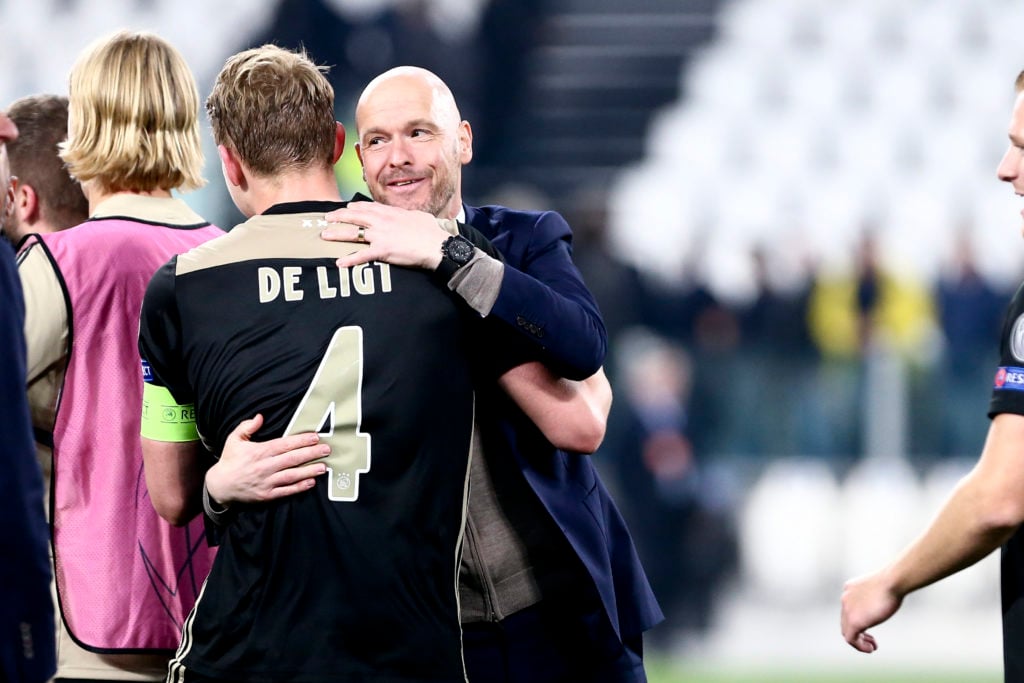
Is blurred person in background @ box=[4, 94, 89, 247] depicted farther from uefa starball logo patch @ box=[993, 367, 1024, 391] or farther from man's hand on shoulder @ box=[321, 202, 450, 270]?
uefa starball logo patch @ box=[993, 367, 1024, 391]

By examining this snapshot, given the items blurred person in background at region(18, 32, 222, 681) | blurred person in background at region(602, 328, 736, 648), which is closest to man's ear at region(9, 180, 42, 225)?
blurred person in background at region(18, 32, 222, 681)

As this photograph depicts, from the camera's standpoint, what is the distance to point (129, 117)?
2.73 metres

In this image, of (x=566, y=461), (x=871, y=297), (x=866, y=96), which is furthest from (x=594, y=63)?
(x=566, y=461)

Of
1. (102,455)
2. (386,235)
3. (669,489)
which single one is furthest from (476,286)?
(669,489)

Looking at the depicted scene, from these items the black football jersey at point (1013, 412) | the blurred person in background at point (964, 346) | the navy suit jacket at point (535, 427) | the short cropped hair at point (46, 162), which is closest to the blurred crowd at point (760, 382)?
the blurred person in background at point (964, 346)

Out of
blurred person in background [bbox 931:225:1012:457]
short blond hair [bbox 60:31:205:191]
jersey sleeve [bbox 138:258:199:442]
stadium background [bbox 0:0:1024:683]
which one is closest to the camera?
jersey sleeve [bbox 138:258:199:442]

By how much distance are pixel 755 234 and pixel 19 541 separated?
859 centimetres

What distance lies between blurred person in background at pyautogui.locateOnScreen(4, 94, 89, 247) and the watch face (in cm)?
108

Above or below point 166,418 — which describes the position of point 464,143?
above

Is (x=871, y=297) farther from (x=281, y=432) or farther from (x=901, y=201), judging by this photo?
(x=281, y=432)

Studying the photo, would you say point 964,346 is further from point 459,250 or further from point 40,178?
point 459,250

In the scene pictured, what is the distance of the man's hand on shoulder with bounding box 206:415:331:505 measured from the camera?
86.8 inches

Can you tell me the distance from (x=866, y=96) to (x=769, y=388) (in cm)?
308

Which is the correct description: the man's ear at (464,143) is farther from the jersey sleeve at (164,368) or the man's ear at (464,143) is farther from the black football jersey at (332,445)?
the jersey sleeve at (164,368)
